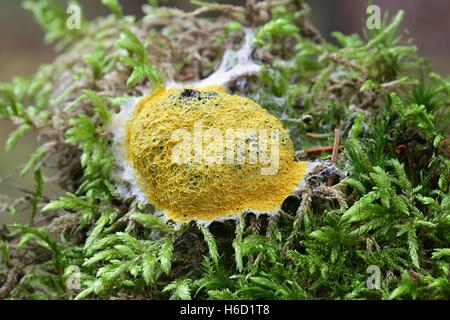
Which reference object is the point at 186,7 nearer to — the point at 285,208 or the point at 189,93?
the point at 189,93

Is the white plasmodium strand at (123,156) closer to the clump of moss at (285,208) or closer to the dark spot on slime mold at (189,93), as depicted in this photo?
the clump of moss at (285,208)

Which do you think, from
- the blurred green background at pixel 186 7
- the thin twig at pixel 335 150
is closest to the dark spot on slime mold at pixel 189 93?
the thin twig at pixel 335 150

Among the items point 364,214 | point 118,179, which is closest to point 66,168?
point 118,179

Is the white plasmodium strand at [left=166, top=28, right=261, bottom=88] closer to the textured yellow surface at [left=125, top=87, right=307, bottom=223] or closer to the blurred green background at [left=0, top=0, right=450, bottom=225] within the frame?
the textured yellow surface at [left=125, top=87, right=307, bottom=223]

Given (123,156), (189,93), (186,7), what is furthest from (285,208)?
(186,7)

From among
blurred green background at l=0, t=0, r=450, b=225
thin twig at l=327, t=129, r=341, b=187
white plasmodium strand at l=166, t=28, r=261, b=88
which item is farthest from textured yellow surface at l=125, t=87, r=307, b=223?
blurred green background at l=0, t=0, r=450, b=225

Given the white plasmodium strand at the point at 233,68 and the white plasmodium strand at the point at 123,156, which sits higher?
the white plasmodium strand at the point at 233,68
